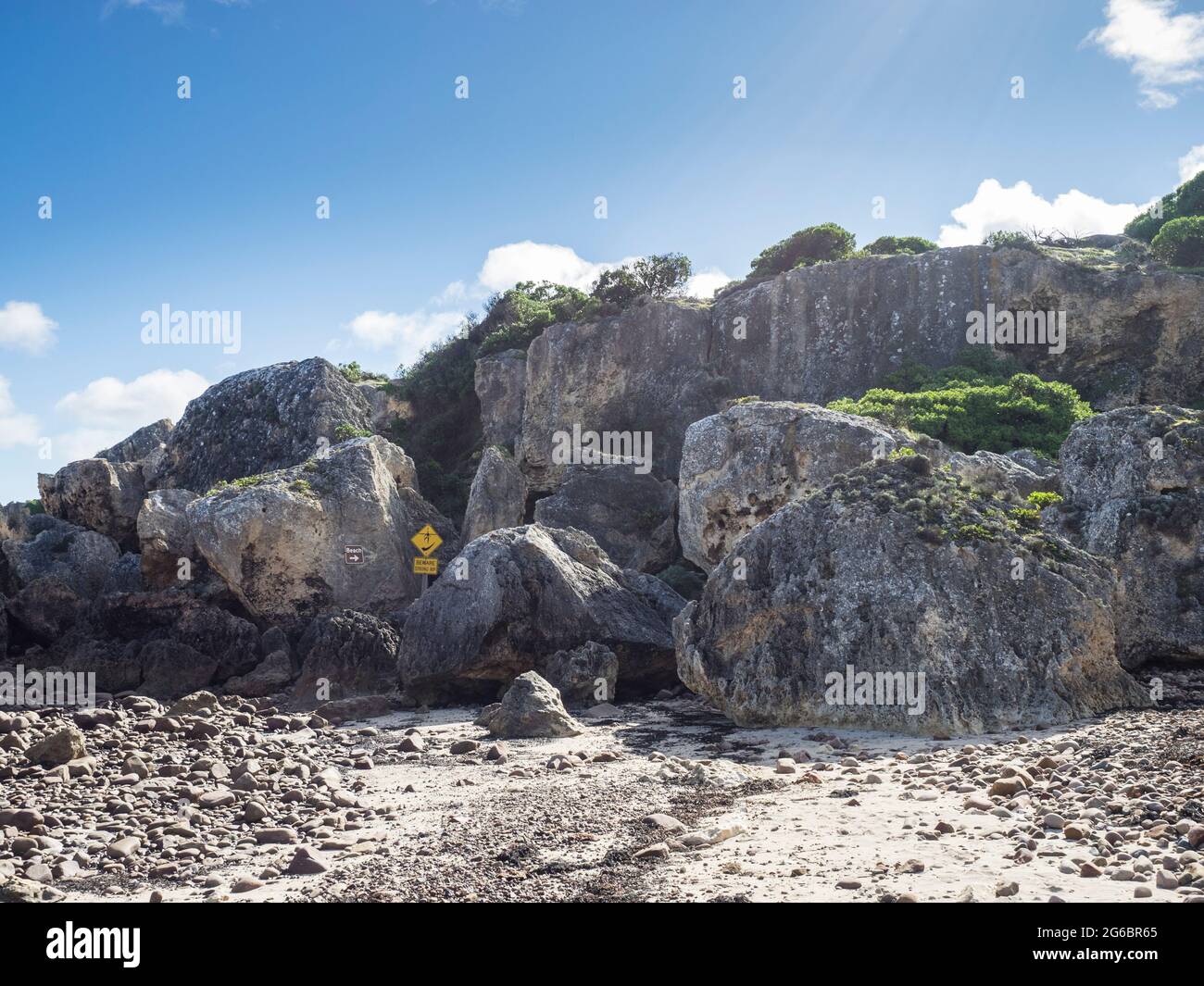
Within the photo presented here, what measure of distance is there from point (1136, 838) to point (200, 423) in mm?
27057

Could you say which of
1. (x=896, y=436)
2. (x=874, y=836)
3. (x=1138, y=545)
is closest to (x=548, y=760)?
(x=874, y=836)

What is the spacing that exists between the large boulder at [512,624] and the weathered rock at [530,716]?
2536 millimetres

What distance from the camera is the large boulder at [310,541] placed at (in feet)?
64.9

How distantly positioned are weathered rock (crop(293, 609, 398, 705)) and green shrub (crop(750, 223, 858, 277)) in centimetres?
2331

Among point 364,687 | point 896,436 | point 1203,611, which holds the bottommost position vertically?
point 364,687

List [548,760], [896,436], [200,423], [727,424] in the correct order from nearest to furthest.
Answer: [548,760] → [896,436] → [727,424] → [200,423]

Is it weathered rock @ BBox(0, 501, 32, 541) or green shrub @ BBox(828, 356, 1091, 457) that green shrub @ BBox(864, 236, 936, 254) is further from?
weathered rock @ BBox(0, 501, 32, 541)

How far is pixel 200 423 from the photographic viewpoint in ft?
95.5

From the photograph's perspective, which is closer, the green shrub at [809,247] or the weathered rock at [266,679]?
the weathered rock at [266,679]

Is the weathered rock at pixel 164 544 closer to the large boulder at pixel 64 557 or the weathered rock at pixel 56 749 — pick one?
the large boulder at pixel 64 557

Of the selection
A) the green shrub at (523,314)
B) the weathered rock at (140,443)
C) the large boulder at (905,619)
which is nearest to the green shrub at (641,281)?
the green shrub at (523,314)

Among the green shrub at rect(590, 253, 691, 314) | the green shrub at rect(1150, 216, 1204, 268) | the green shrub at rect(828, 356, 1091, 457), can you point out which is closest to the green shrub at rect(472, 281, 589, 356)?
the green shrub at rect(590, 253, 691, 314)

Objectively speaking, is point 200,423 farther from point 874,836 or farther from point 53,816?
point 874,836

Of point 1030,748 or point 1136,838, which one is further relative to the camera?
point 1030,748
